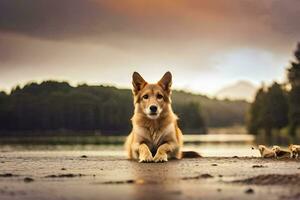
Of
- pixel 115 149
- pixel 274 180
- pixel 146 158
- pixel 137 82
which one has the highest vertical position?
pixel 137 82

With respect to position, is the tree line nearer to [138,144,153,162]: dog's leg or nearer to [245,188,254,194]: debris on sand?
[138,144,153,162]: dog's leg

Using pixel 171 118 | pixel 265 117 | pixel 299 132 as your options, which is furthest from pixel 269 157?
pixel 265 117

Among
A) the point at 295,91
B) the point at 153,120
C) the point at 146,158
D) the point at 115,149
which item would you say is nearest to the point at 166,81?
the point at 153,120

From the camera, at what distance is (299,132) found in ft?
358

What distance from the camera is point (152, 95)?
19.3 meters

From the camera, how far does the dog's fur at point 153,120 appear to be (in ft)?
63.5

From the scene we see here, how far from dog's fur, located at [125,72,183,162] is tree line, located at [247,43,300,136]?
8099cm

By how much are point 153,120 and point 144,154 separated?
1.27 m

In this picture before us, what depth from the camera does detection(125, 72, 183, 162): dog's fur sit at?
19359mm

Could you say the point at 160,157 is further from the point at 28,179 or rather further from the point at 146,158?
the point at 28,179

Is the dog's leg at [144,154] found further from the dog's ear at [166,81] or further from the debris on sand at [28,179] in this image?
the debris on sand at [28,179]

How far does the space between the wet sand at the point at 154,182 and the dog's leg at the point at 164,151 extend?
45.0 inches

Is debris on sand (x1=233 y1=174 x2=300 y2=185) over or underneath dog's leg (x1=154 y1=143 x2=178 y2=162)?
underneath

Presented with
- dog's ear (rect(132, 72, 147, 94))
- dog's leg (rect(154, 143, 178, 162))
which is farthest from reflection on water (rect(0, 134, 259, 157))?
dog's ear (rect(132, 72, 147, 94))
